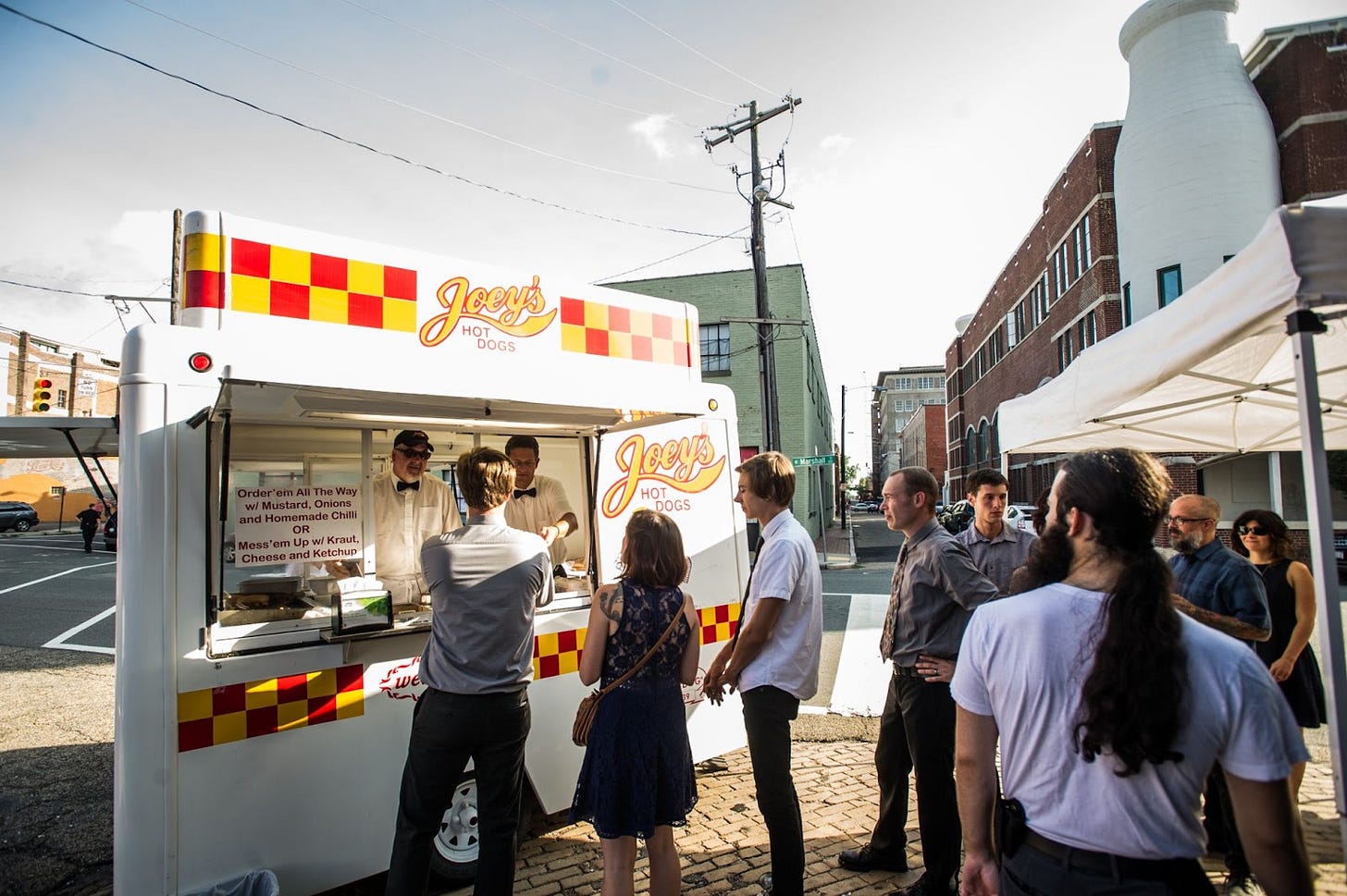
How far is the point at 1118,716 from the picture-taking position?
4.55ft

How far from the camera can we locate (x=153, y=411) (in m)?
2.70

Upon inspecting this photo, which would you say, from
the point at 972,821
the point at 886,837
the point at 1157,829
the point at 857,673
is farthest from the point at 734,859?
the point at 857,673

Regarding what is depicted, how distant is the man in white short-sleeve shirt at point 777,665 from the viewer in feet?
9.52

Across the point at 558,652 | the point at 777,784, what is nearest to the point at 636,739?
the point at 777,784

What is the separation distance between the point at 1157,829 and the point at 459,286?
3404 millimetres

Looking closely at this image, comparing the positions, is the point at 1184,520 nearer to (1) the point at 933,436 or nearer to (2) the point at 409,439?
(2) the point at 409,439

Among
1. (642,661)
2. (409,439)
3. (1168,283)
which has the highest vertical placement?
(1168,283)

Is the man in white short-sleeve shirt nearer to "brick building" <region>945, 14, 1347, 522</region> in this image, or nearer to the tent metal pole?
the tent metal pole

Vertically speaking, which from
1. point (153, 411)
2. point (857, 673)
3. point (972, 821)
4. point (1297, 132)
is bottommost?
point (857, 673)

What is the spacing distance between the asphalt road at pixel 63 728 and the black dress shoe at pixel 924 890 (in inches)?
93.8

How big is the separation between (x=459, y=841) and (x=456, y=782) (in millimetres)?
984

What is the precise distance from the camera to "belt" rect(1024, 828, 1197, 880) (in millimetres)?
1415

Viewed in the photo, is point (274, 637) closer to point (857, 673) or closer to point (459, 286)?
point (459, 286)

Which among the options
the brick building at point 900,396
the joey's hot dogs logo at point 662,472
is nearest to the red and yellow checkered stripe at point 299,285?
the joey's hot dogs logo at point 662,472
